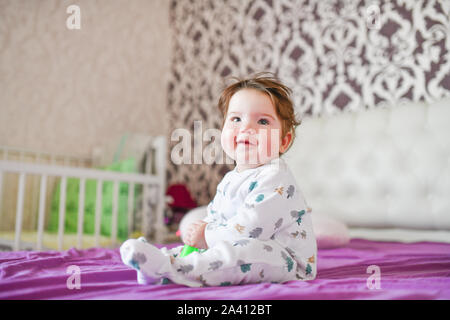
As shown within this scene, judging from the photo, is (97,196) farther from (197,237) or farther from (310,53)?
(310,53)

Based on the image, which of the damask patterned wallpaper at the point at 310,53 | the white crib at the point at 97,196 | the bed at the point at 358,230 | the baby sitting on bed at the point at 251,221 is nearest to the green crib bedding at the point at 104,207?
the white crib at the point at 97,196

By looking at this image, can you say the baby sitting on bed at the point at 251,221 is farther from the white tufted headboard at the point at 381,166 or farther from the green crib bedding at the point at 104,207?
the green crib bedding at the point at 104,207

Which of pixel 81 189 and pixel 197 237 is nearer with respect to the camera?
pixel 197 237

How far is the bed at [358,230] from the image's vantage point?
0.62m

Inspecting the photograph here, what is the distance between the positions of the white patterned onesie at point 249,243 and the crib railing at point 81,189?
88cm

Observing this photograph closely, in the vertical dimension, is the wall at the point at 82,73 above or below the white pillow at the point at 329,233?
above

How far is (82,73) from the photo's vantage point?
2.54m

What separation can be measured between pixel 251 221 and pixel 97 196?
1.10 m

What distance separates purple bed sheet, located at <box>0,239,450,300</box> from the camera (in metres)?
0.59

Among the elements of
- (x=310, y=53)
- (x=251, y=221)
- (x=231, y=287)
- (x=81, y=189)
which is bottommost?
(x=231, y=287)

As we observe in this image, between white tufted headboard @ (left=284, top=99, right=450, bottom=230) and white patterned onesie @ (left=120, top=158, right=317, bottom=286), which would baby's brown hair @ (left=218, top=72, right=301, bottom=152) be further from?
white tufted headboard @ (left=284, top=99, right=450, bottom=230)

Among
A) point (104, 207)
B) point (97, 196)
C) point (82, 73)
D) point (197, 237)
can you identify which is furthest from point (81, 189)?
point (82, 73)

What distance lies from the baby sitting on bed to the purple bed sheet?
0.03 meters
